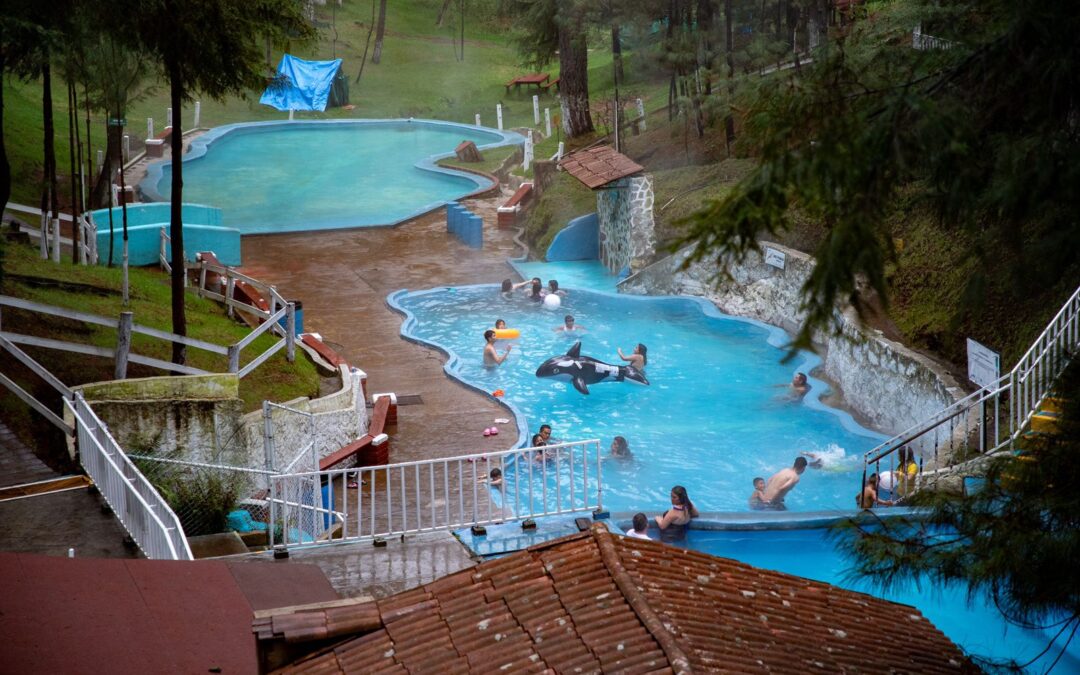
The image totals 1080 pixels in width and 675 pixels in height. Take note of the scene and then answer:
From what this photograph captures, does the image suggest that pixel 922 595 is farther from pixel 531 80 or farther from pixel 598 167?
pixel 531 80

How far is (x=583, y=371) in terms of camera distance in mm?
20219

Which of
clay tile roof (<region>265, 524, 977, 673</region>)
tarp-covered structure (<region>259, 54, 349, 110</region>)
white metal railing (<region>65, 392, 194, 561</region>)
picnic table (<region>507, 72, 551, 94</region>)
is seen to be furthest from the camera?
picnic table (<region>507, 72, 551, 94</region>)

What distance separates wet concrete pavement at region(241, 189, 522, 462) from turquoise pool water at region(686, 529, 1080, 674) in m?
4.58

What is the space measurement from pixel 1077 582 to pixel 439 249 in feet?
78.7

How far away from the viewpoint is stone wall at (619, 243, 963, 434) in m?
16.5

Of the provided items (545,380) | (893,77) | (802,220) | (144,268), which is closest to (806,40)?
(802,220)

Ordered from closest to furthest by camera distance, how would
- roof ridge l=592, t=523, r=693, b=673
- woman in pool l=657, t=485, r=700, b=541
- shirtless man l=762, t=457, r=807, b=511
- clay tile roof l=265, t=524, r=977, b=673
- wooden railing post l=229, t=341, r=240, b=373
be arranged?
roof ridge l=592, t=523, r=693, b=673
clay tile roof l=265, t=524, r=977, b=673
woman in pool l=657, t=485, r=700, b=541
wooden railing post l=229, t=341, r=240, b=373
shirtless man l=762, t=457, r=807, b=511

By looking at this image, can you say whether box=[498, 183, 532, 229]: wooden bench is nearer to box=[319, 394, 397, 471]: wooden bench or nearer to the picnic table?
box=[319, 394, 397, 471]: wooden bench

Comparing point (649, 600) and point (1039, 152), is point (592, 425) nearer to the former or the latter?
point (649, 600)

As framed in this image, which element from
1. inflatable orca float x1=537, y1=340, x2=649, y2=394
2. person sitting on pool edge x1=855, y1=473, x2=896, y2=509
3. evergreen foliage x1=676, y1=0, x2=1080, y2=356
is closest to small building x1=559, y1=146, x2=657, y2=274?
inflatable orca float x1=537, y1=340, x2=649, y2=394

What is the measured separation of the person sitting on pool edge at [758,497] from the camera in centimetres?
1543

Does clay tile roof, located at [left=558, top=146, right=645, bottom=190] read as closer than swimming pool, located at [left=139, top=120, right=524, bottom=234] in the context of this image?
Yes

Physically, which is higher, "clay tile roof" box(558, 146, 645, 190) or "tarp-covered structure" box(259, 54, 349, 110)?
"tarp-covered structure" box(259, 54, 349, 110)

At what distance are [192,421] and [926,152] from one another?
373 inches
